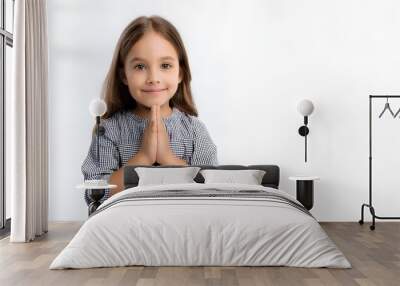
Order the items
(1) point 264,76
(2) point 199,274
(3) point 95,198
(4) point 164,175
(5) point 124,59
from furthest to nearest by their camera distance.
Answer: (1) point 264,76 < (5) point 124,59 < (3) point 95,198 < (4) point 164,175 < (2) point 199,274

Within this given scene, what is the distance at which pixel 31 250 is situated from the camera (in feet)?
17.7

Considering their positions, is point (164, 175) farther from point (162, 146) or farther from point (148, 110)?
point (148, 110)

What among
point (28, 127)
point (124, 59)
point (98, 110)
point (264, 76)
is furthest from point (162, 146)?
point (28, 127)

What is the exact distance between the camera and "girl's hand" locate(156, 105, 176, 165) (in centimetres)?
704

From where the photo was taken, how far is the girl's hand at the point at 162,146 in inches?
277

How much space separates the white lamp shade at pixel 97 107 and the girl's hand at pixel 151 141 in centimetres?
55

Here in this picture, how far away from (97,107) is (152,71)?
75 cm

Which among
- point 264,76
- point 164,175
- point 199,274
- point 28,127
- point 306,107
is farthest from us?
point 264,76

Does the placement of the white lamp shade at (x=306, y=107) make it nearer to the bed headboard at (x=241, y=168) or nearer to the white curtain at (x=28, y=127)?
the bed headboard at (x=241, y=168)

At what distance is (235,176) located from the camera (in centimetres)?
657

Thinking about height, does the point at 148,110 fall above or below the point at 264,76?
below

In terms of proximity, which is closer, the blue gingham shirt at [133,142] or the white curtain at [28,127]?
the white curtain at [28,127]

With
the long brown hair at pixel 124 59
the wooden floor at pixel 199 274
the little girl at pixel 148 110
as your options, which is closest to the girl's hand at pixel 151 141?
the little girl at pixel 148 110

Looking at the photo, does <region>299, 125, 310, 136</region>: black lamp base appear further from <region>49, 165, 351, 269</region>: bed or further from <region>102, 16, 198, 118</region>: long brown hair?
<region>49, 165, 351, 269</region>: bed
